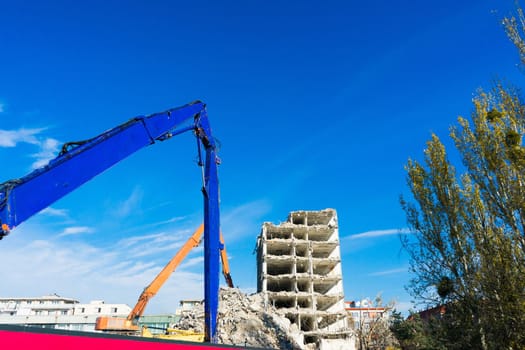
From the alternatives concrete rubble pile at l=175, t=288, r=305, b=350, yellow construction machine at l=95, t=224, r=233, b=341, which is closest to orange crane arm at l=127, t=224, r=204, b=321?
yellow construction machine at l=95, t=224, r=233, b=341

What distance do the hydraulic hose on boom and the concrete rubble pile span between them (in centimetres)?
1562

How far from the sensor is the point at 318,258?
54.2 meters

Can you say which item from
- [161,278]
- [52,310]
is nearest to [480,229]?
[161,278]

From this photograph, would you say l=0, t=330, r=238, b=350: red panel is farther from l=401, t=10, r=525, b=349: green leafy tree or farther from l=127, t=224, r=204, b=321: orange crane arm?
l=127, t=224, r=204, b=321: orange crane arm

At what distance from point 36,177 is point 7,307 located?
85824 mm

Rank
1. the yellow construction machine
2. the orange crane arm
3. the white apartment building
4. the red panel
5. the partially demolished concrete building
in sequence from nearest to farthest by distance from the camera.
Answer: the red panel < the yellow construction machine < the orange crane arm < the partially demolished concrete building < the white apartment building

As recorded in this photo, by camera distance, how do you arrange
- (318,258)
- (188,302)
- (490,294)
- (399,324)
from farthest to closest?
1. (188,302)
2. (318,258)
3. (399,324)
4. (490,294)

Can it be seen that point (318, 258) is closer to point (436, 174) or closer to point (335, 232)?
point (335, 232)

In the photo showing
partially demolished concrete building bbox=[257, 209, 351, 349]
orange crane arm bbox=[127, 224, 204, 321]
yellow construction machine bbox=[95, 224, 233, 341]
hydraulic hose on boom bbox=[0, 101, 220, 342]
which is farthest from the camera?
partially demolished concrete building bbox=[257, 209, 351, 349]

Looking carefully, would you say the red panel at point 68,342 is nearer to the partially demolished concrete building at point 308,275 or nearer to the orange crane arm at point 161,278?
the orange crane arm at point 161,278

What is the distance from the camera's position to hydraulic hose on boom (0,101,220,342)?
801 cm

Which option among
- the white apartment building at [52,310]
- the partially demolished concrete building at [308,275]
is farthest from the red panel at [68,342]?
the white apartment building at [52,310]

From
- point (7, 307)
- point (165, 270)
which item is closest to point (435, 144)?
point (165, 270)

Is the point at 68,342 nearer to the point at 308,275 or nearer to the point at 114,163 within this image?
the point at 114,163
